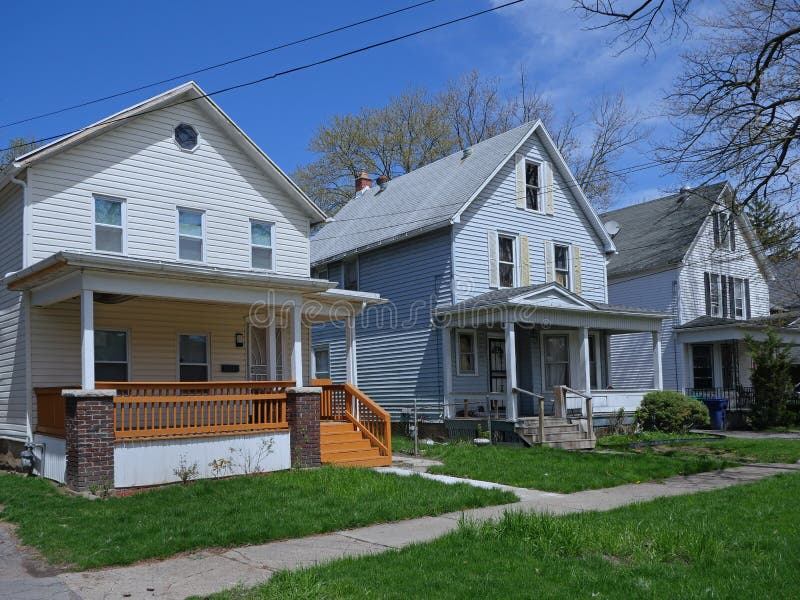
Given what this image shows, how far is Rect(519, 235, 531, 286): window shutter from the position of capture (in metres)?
23.6

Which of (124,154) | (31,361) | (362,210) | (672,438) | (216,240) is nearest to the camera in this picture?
(31,361)

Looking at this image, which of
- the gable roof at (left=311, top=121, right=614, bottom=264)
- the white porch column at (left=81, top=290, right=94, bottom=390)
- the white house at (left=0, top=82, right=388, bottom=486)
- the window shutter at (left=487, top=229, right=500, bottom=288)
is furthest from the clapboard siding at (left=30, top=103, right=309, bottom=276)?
the window shutter at (left=487, top=229, right=500, bottom=288)

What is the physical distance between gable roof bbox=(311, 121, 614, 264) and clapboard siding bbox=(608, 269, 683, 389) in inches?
160

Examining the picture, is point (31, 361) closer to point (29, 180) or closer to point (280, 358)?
point (29, 180)

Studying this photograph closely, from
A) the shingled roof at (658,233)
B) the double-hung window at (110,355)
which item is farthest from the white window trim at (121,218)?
the shingled roof at (658,233)

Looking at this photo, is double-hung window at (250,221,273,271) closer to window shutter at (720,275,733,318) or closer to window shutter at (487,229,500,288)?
window shutter at (487,229,500,288)

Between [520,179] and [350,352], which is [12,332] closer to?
[350,352]

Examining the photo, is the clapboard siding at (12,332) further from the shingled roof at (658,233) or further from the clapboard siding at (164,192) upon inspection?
the shingled roof at (658,233)

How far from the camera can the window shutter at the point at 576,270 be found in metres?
25.2

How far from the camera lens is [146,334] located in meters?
16.5

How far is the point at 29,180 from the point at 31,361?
11.4 ft

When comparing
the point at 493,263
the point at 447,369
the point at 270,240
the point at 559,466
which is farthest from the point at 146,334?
the point at 493,263

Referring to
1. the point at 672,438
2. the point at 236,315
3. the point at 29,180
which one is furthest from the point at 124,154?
the point at 672,438

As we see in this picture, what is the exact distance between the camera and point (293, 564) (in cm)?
781
